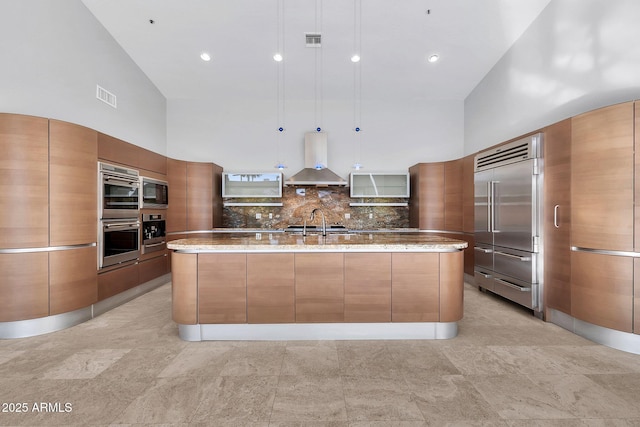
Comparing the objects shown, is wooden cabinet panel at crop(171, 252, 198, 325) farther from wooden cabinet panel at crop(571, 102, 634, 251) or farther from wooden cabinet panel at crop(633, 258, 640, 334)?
wooden cabinet panel at crop(633, 258, 640, 334)

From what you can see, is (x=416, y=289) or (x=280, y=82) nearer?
(x=416, y=289)

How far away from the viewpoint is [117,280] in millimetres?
3676

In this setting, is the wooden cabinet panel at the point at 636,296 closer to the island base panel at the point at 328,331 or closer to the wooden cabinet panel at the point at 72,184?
the island base panel at the point at 328,331

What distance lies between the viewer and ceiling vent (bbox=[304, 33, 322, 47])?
13.9ft

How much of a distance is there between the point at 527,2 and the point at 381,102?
9.23ft

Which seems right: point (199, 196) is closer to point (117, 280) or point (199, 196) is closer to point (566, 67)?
point (117, 280)

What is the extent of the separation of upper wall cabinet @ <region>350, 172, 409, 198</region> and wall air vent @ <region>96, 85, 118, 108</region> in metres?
4.40

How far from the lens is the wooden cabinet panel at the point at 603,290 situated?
2.48 m

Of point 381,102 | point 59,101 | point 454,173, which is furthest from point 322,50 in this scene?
point 59,101

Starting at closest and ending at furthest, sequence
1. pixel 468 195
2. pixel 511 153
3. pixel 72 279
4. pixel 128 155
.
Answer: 1. pixel 72 279
2. pixel 511 153
3. pixel 128 155
4. pixel 468 195

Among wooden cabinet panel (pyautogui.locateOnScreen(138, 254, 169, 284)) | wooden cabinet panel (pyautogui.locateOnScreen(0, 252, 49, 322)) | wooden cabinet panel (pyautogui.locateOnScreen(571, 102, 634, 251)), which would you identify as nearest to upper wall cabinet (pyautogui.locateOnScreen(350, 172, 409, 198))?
wooden cabinet panel (pyautogui.locateOnScreen(571, 102, 634, 251))

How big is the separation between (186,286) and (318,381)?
1.50 meters

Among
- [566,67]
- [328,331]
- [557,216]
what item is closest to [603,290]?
[557,216]

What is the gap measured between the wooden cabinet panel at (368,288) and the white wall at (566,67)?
10.3ft
